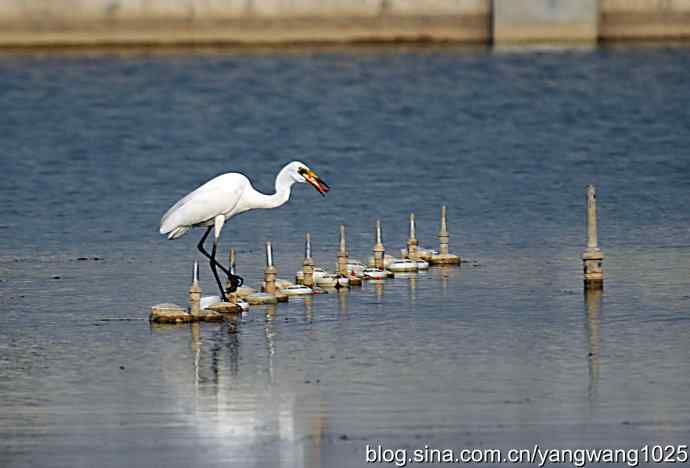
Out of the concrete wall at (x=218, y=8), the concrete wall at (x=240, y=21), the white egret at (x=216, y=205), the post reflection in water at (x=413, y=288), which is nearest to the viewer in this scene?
Result: the white egret at (x=216, y=205)

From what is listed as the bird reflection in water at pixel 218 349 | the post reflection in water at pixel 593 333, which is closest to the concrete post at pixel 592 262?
the post reflection in water at pixel 593 333

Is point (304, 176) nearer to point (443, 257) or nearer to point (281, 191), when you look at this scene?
point (281, 191)

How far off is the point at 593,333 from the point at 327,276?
4.18 metres

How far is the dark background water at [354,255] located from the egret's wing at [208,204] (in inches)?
37.3

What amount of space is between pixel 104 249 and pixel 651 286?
8.61m

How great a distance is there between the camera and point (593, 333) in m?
18.1

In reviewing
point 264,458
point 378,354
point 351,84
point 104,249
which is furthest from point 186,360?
point 351,84

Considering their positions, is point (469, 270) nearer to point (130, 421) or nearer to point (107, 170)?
point (130, 421)

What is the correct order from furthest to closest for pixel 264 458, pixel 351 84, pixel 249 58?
pixel 249 58, pixel 351 84, pixel 264 458

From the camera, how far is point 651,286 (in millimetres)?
21422

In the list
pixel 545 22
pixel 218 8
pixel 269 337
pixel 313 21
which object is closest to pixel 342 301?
pixel 269 337

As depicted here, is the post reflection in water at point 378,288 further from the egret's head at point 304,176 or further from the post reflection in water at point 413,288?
the egret's head at point 304,176

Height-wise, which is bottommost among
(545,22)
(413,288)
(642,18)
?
(413,288)

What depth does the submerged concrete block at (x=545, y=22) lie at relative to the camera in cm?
5806
